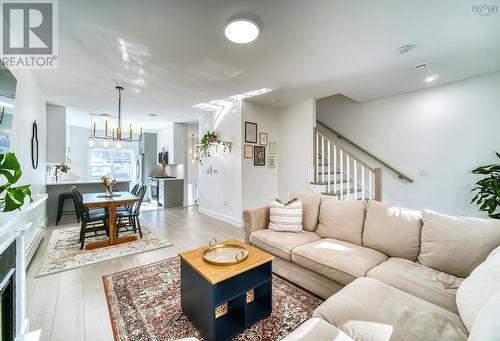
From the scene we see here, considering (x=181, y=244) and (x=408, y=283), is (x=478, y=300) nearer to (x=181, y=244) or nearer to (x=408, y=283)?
(x=408, y=283)

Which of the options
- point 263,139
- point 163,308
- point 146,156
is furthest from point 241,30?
point 146,156

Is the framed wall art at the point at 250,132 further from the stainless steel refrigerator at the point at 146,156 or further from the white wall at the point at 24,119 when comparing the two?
the stainless steel refrigerator at the point at 146,156

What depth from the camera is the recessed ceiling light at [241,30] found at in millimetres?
1916

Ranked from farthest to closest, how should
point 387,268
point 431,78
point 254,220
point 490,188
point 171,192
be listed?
point 171,192, point 431,78, point 490,188, point 254,220, point 387,268

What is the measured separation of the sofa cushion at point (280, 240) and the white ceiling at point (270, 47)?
2.20 m

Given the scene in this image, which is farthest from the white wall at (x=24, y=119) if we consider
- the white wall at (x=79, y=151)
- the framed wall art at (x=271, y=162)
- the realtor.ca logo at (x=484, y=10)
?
the white wall at (x=79, y=151)

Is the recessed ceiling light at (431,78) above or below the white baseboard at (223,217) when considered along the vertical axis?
above

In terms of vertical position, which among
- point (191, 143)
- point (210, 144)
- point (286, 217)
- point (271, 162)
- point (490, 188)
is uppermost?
point (191, 143)

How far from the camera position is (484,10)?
1861 millimetres

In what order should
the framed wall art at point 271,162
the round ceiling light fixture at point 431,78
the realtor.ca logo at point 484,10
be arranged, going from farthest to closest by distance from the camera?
the framed wall art at point 271,162, the round ceiling light fixture at point 431,78, the realtor.ca logo at point 484,10

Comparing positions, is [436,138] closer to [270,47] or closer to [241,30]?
[270,47]

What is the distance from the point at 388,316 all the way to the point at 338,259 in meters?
0.68

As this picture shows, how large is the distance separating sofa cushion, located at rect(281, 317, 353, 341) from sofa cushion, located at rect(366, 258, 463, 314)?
74 centimetres

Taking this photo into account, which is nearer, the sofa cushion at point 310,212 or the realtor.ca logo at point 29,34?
the realtor.ca logo at point 29,34
